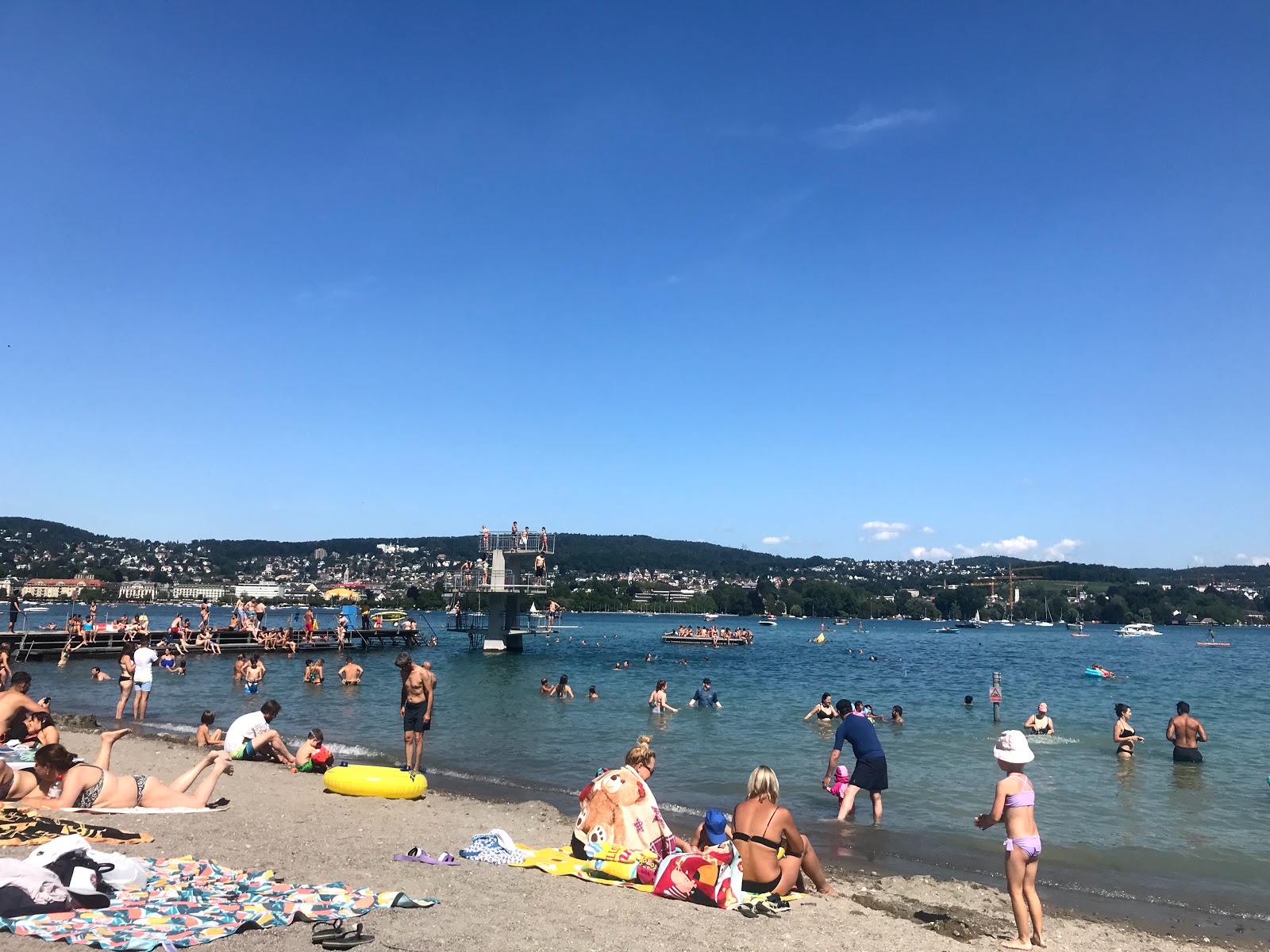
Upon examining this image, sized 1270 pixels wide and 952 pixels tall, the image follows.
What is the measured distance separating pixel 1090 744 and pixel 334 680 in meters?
27.3

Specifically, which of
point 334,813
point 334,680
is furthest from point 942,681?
point 334,813

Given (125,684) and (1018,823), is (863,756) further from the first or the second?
(125,684)

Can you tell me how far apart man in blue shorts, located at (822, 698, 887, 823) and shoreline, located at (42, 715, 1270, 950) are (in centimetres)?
51

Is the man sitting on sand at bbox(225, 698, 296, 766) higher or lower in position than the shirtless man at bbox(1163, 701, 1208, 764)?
higher

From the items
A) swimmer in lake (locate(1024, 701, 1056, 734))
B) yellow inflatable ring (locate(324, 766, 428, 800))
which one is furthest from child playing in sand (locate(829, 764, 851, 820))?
swimmer in lake (locate(1024, 701, 1056, 734))

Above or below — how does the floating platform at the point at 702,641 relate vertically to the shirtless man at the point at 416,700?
below

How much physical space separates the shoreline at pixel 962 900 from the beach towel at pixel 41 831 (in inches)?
123

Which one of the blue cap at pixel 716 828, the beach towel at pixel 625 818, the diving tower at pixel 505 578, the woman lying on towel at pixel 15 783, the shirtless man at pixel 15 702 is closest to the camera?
the blue cap at pixel 716 828

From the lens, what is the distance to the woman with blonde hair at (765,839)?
23.8 feet

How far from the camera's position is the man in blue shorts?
11.2 metres

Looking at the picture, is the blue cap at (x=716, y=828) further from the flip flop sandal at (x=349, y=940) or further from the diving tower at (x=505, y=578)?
the diving tower at (x=505, y=578)

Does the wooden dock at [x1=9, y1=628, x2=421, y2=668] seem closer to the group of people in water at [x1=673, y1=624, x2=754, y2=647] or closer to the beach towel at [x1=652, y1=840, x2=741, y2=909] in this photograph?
the group of people in water at [x1=673, y1=624, x2=754, y2=647]

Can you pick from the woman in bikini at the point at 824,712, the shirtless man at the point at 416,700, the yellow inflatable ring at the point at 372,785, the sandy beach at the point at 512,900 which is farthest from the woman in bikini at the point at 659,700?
the sandy beach at the point at 512,900

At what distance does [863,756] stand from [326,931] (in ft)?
25.7
